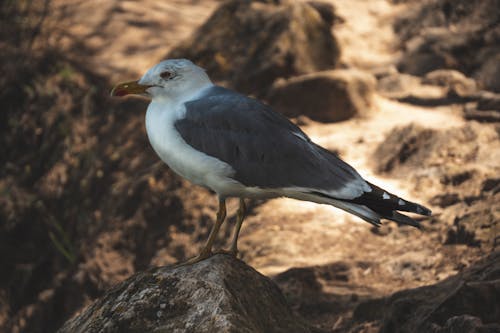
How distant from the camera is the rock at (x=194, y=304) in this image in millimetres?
2615

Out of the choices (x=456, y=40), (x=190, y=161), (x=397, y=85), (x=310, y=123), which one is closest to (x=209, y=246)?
(x=190, y=161)

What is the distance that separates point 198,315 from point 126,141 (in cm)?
396

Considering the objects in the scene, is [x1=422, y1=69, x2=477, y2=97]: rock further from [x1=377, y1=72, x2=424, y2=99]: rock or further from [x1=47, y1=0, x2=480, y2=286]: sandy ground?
[x1=47, y1=0, x2=480, y2=286]: sandy ground

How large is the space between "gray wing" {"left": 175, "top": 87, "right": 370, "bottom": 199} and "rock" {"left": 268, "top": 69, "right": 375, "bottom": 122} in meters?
2.89

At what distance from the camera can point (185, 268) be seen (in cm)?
290

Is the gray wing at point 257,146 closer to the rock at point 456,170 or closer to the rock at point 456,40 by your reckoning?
the rock at point 456,170

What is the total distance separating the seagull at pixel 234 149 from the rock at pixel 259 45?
3.16 meters

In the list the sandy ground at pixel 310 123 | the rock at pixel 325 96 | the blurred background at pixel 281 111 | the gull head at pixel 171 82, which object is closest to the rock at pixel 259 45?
the blurred background at pixel 281 111

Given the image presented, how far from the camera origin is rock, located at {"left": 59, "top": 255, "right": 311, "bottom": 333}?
2.62 m

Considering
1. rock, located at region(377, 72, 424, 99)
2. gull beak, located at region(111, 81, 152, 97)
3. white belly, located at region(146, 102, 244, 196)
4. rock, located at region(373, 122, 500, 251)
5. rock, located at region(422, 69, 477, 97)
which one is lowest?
rock, located at region(377, 72, 424, 99)

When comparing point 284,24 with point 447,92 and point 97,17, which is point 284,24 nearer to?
point 447,92

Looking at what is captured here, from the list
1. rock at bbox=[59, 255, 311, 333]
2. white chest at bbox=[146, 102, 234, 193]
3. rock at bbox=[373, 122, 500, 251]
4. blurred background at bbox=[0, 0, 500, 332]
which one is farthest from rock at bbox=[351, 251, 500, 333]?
white chest at bbox=[146, 102, 234, 193]

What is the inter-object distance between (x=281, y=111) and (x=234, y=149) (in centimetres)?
303

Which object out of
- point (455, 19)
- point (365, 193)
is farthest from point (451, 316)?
point (455, 19)
